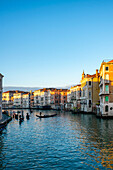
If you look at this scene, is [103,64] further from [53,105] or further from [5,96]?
[5,96]

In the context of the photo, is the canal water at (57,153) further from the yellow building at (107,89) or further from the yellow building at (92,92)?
the yellow building at (92,92)

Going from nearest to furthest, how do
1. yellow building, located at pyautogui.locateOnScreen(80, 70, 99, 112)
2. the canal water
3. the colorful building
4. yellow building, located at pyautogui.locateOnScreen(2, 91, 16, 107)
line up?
the canal water
yellow building, located at pyautogui.locateOnScreen(80, 70, 99, 112)
the colorful building
yellow building, located at pyautogui.locateOnScreen(2, 91, 16, 107)

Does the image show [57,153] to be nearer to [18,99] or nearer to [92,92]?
[92,92]

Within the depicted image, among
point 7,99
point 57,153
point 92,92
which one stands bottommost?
point 57,153

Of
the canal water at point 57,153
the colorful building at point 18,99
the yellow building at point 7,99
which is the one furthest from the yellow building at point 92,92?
the yellow building at point 7,99

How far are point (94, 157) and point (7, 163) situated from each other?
8.19 metres

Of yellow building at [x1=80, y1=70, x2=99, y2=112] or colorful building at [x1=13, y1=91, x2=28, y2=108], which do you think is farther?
colorful building at [x1=13, y1=91, x2=28, y2=108]

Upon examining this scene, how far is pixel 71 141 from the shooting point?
80.5 ft

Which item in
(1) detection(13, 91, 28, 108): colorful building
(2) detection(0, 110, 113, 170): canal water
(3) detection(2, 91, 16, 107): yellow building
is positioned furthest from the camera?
(3) detection(2, 91, 16, 107): yellow building

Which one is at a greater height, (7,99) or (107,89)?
(107,89)

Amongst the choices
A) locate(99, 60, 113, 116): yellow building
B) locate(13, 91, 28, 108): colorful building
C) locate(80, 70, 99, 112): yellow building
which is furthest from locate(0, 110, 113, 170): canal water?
locate(13, 91, 28, 108): colorful building

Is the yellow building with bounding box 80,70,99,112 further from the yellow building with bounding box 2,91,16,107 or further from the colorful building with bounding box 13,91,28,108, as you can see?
the yellow building with bounding box 2,91,16,107

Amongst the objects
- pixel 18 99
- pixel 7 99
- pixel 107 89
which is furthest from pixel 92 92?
pixel 7 99

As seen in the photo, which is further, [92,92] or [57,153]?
[92,92]
